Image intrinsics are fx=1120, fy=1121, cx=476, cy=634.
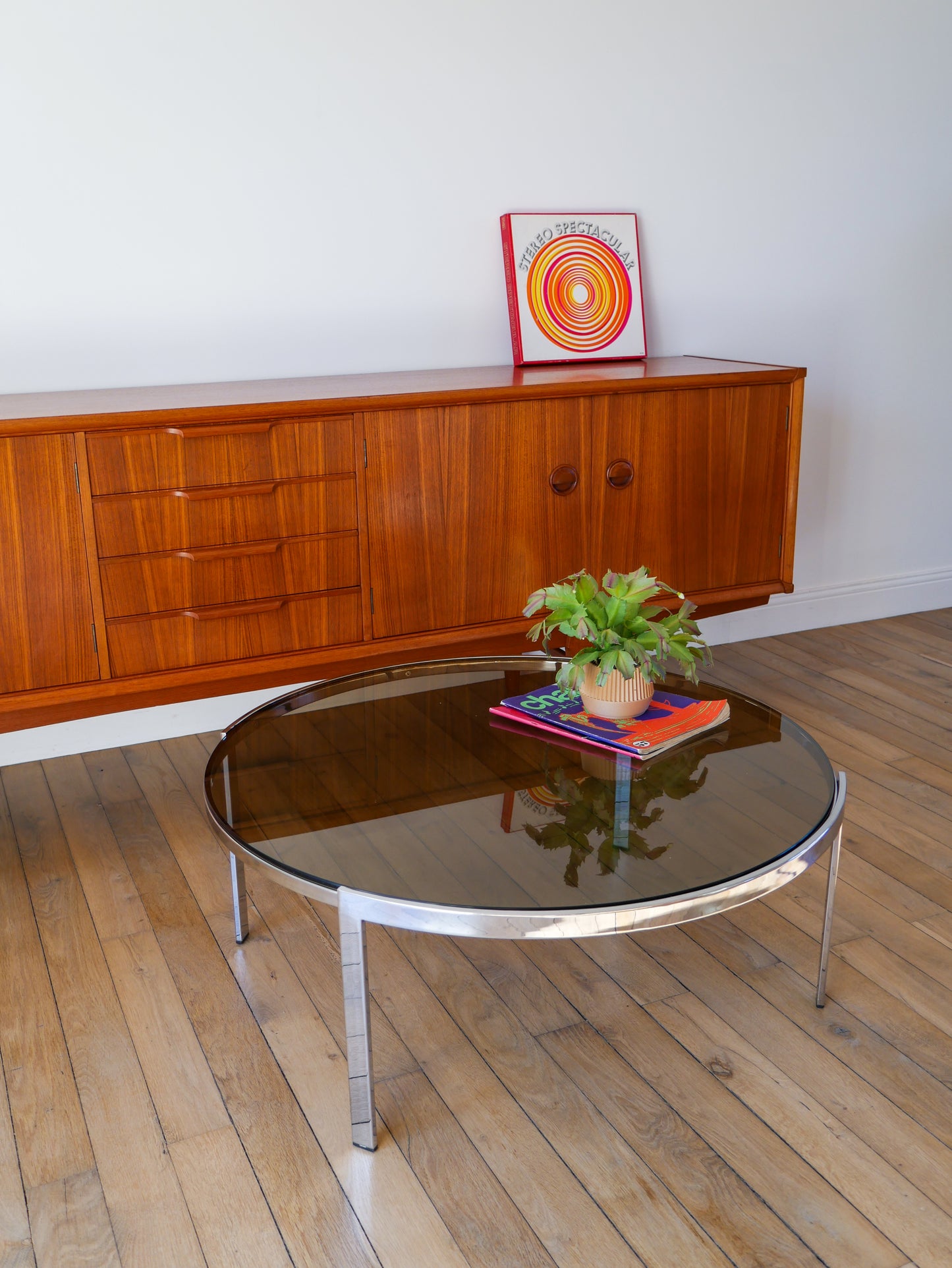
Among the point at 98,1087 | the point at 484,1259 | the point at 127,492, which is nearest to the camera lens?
the point at 484,1259

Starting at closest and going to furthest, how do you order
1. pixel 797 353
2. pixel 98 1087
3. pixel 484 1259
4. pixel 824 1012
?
pixel 484 1259, pixel 98 1087, pixel 824 1012, pixel 797 353

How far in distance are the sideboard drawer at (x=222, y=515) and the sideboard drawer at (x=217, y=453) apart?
0.07 feet

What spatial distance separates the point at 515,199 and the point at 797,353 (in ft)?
3.64

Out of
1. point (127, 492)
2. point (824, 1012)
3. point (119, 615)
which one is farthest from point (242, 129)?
point (824, 1012)

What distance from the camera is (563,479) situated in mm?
2793

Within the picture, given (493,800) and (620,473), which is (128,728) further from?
(493,800)

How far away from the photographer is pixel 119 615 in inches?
95.6

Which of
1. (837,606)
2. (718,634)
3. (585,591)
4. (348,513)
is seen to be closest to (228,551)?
(348,513)

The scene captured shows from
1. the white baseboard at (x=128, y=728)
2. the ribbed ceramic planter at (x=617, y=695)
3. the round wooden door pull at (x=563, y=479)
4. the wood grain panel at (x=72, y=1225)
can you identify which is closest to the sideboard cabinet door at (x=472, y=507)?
the round wooden door pull at (x=563, y=479)

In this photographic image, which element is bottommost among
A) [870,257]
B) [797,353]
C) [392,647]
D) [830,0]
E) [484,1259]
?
[484,1259]

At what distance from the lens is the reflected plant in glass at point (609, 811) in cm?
152

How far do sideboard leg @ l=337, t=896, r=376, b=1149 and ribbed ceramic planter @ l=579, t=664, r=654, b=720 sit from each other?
0.58 m

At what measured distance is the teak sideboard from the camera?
2354mm

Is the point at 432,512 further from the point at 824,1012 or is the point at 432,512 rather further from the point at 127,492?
the point at 824,1012
